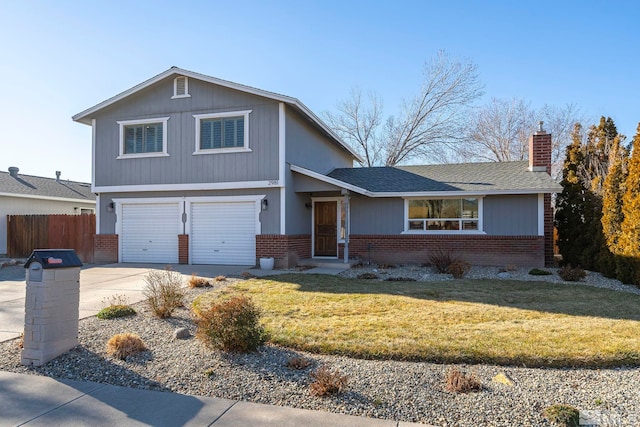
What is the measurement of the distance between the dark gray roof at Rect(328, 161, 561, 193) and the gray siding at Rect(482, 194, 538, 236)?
1.71 feet

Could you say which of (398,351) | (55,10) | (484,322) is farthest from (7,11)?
(484,322)

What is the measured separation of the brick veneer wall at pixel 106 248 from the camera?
1570cm

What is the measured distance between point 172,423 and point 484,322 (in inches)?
196

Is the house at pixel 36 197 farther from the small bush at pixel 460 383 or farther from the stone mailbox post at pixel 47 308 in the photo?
the small bush at pixel 460 383

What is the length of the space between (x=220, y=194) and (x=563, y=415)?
1261 centimetres

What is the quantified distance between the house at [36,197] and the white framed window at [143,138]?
8701mm

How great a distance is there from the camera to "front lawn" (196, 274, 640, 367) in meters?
5.08

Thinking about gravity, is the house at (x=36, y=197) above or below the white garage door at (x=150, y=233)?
above

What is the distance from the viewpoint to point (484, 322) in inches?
263

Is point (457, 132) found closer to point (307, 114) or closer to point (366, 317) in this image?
point (307, 114)

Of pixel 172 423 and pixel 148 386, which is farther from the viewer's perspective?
pixel 148 386

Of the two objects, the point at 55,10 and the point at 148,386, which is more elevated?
the point at 55,10

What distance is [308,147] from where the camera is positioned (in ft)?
53.6

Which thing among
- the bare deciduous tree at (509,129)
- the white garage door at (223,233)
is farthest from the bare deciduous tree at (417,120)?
the white garage door at (223,233)
